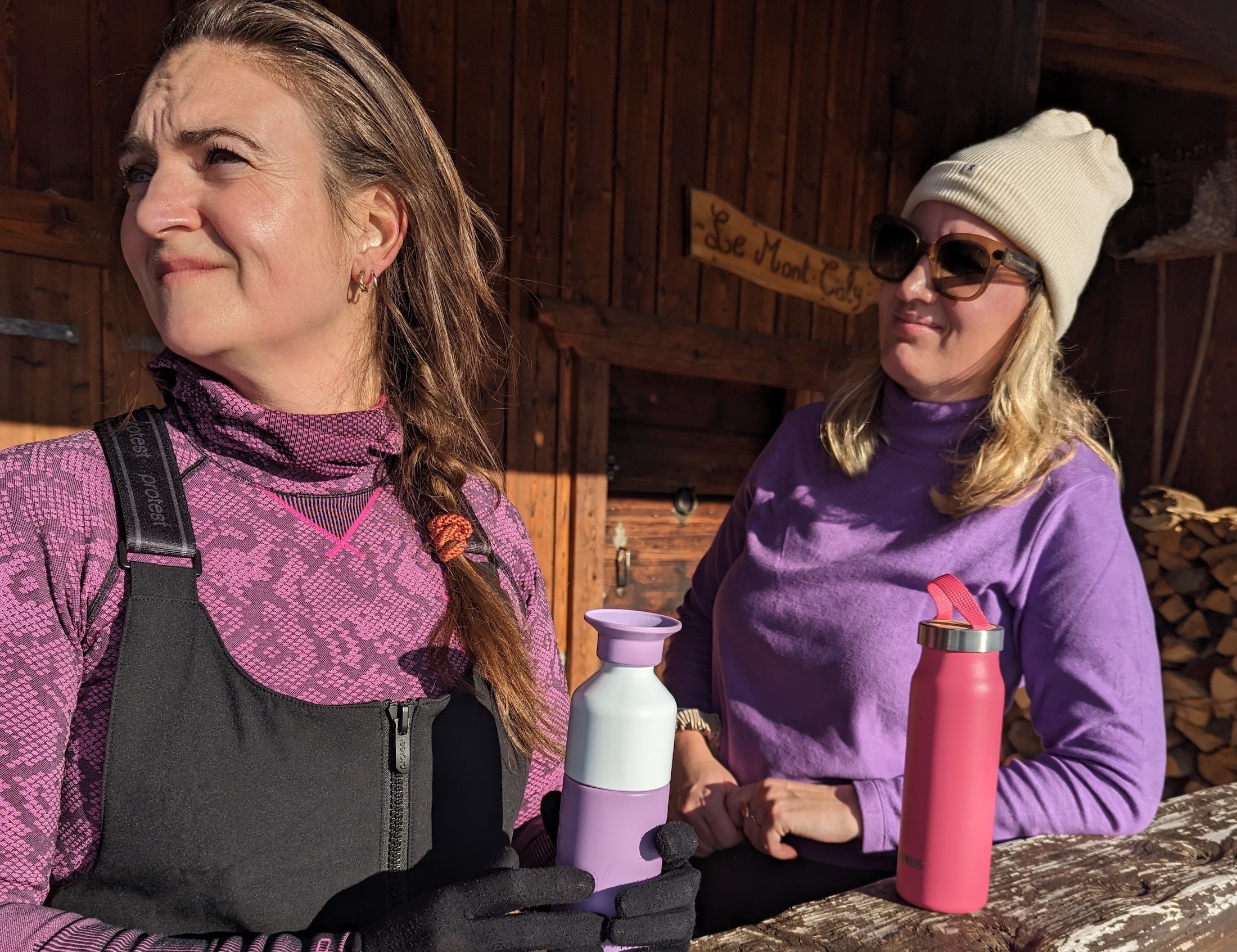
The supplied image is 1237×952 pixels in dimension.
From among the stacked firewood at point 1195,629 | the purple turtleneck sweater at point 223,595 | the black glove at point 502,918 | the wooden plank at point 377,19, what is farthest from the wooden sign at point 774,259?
the black glove at point 502,918

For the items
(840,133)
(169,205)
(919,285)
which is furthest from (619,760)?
(840,133)

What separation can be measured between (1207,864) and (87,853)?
5.26ft

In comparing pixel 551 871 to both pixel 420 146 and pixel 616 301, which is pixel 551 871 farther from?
pixel 616 301

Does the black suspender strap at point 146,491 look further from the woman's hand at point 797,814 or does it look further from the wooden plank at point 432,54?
the wooden plank at point 432,54

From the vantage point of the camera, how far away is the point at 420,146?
1.45 metres

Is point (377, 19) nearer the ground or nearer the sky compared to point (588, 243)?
nearer the sky

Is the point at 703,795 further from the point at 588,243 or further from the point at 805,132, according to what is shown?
the point at 805,132

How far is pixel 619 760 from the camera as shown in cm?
95

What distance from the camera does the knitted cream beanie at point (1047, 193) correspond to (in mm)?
1840

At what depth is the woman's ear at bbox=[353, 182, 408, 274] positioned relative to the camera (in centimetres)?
139

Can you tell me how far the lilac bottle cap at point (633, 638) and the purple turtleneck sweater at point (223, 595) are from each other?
38 cm

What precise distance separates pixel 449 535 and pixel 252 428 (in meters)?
0.29

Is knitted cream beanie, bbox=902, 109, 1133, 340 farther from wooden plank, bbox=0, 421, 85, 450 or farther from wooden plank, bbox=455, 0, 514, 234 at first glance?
wooden plank, bbox=0, 421, 85, 450

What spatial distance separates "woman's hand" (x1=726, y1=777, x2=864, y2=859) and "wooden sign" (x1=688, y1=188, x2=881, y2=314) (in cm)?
326
